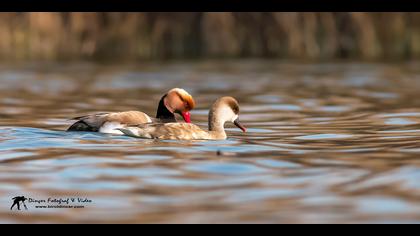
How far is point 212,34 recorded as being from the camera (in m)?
22.9

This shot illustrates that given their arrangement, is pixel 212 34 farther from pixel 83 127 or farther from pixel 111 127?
pixel 111 127

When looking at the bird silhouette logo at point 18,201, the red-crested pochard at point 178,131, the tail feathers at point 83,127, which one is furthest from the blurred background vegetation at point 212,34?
the bird silhouette logo at point 18,201

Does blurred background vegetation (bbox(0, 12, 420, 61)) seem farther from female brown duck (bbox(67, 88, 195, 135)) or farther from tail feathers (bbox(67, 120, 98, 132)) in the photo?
tail feathers (bbox(67, 120, 98, 132))

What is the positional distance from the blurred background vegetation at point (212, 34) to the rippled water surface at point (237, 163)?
564 centimetres

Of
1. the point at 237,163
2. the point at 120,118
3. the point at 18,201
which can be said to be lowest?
the point at 18,201

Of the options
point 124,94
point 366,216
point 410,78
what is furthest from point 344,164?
point 410,78

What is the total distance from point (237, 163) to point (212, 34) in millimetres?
15190

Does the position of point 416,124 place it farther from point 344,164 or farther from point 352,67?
point 352,67

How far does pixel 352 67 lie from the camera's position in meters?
21.5

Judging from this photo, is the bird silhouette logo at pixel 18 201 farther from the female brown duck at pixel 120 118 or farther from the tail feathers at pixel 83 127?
the tail feathers at pixel 83 127

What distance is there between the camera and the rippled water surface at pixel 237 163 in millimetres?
5996

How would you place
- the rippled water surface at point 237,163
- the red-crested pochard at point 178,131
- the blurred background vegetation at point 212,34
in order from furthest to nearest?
the blurred background vegetation at point 212,34 < the red-crested pochard at point 178,131 < the rippled water surface at point 237,163

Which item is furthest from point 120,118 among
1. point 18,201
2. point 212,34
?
point 212,34

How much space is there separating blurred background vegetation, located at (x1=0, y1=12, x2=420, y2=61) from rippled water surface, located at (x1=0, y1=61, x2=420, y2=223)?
18.5ft
